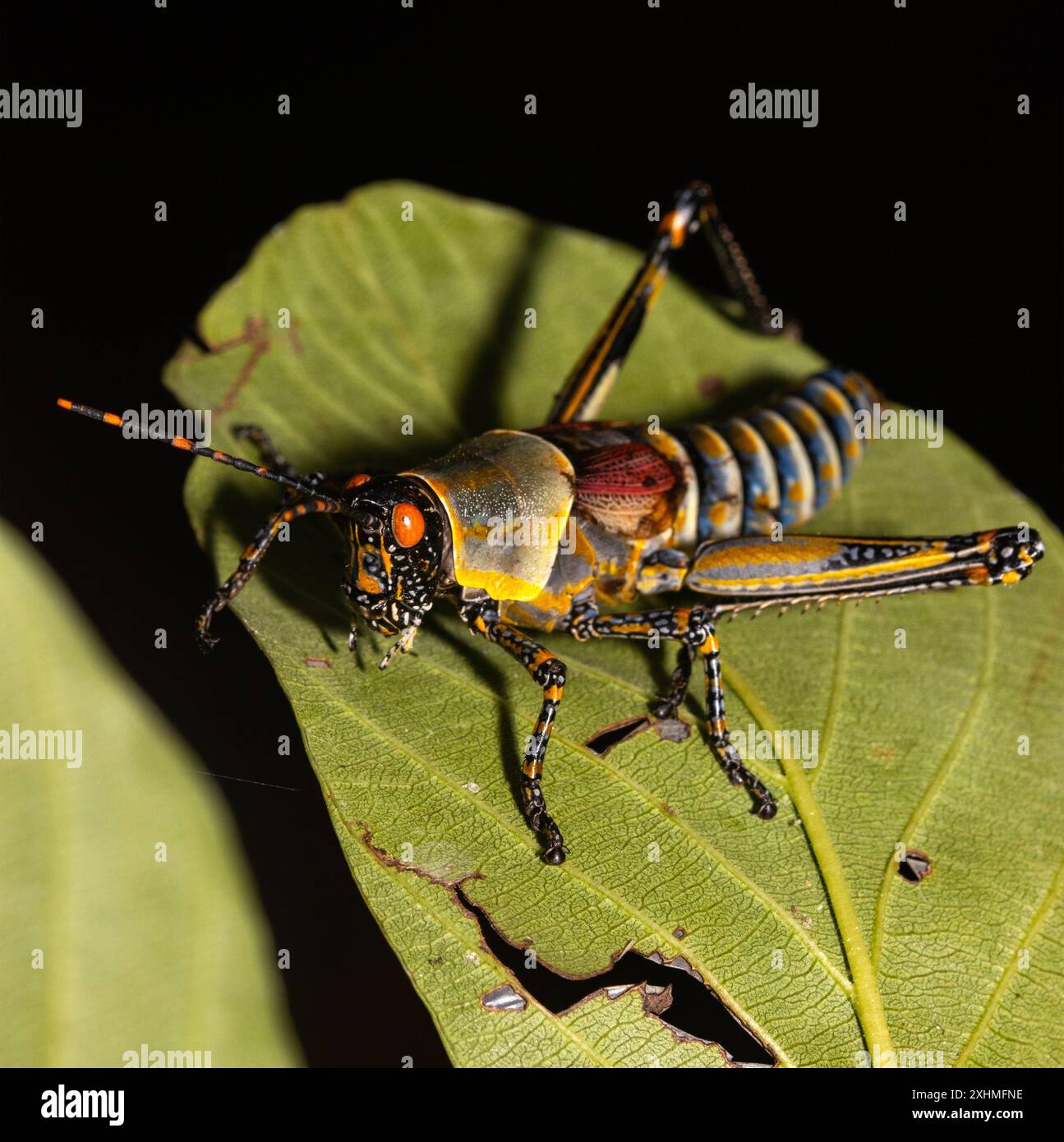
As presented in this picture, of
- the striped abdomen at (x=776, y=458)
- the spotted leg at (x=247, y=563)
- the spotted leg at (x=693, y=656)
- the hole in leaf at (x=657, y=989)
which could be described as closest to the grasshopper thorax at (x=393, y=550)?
the spotted leg at (x=247, y=563)

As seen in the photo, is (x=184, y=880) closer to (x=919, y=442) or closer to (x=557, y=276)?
(x=557, y=276)

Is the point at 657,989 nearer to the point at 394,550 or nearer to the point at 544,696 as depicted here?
the point at 544,696

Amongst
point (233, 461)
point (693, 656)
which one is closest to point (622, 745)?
point (693, 656)

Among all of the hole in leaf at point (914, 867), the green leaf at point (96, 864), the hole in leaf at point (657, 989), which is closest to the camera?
the green leaf at point (96, 864)

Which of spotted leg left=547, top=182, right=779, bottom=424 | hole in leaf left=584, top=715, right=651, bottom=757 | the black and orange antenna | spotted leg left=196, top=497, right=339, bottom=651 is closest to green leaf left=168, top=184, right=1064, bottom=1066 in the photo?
hole in leaf left=584, top=715, right=651, bottom=757

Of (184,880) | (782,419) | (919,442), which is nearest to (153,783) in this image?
(184,880)

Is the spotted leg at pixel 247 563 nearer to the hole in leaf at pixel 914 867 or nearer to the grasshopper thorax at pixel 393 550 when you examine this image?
the grasshopper thorax at pixel 393 550
